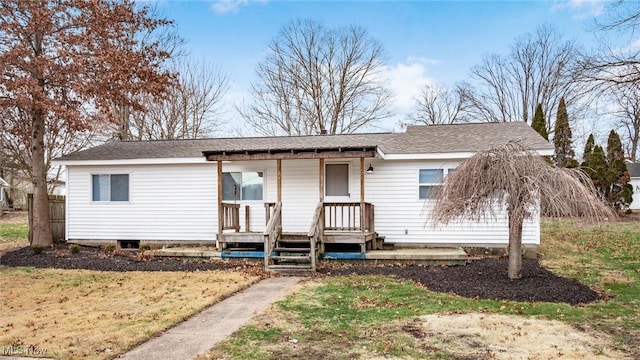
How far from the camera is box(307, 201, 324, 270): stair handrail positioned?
33.8 ft

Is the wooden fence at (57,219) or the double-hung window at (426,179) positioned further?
the wooden fence at (57,219)

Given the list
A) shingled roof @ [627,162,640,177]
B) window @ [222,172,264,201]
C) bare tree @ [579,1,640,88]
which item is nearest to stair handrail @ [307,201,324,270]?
window @ [222,172,264,201]

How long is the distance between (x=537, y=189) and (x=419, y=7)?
11780 mm

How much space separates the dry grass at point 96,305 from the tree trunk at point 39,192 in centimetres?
304

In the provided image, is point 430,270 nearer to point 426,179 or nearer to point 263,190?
point 426,179

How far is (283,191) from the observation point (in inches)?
514

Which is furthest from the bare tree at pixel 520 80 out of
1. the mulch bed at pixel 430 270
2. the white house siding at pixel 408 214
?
the mulch bed at pixel 430 270

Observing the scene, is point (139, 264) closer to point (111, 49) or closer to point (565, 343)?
point (111, 49)

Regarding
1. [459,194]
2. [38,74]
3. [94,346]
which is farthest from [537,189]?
[38,74]

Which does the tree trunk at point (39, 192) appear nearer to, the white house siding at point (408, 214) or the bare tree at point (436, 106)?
the white house siding at point (408, 214)

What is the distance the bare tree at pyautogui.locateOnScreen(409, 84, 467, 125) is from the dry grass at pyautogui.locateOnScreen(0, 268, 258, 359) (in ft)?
96.1

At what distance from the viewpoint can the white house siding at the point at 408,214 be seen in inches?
480

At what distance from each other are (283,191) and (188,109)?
16595mm

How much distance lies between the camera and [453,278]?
29.3ft
